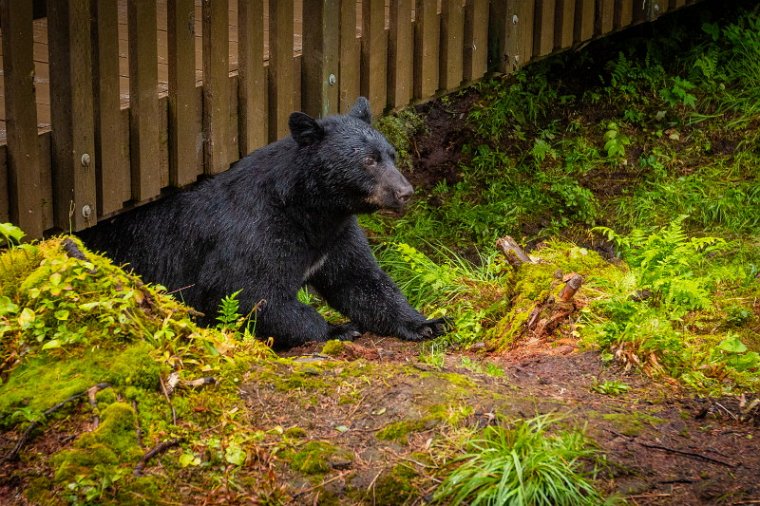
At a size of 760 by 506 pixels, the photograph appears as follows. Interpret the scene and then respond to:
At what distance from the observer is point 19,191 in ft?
19.0

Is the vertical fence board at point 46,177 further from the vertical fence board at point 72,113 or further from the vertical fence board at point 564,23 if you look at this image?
the vertical fence board at point 564,23

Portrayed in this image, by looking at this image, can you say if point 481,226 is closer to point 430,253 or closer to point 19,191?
point 430,253

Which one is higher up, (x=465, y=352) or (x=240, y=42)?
(x=240, y=42)

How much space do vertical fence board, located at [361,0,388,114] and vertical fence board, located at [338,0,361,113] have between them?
7 cm

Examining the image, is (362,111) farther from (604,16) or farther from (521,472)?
(521,472)

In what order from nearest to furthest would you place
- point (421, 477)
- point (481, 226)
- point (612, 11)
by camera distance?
point (421, 477)
point (481, 226)
point (612, 11)

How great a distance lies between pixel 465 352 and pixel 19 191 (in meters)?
2.68

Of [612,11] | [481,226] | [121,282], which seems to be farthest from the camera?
[612,11]

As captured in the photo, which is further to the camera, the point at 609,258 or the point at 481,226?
the point at 481,226

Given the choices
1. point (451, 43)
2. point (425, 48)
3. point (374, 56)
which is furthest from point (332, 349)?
point (451, 43)

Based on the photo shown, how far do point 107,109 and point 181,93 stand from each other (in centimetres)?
59

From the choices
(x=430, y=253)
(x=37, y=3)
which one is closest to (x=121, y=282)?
(x=37, y=3)

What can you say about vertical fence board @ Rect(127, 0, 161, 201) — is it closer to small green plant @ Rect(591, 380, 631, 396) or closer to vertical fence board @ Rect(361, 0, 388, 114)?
vertical fence board @ Rect(361, 0, 388, 114)

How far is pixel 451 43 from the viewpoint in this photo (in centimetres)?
826
